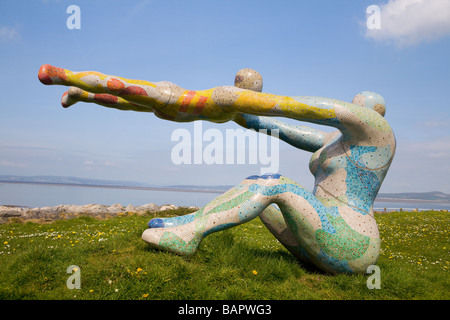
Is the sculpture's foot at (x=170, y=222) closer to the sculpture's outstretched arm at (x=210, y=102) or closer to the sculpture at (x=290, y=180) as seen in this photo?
the sculpture at (x=290, y=180)

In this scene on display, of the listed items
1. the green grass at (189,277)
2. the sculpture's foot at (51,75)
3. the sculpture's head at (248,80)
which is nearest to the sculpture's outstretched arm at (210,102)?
the sculpture's foot at (51,75)

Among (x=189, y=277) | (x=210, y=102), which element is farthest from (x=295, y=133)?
(x=189, y=277)

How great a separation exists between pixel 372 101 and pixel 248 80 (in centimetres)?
170

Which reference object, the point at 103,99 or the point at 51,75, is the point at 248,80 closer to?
the point at 103,99

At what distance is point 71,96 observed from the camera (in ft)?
13.2

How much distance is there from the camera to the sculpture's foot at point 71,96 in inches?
156

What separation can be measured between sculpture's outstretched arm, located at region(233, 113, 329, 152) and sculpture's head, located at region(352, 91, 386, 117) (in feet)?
2.15

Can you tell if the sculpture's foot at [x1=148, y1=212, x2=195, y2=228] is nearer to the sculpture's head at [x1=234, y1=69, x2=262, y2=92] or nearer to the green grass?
the green grass

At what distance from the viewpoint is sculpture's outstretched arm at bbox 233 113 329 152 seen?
14.9ft

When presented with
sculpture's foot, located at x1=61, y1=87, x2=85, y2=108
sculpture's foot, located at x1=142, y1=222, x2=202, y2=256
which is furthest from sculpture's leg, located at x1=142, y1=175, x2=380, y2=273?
sculpture's foot, located at x1=61, y1=87, x2=85, y2=108

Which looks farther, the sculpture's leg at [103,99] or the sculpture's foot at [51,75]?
the sculpture's leg at [103,99]

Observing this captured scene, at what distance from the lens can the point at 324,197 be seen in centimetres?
404

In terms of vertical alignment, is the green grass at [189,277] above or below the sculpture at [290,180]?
below
